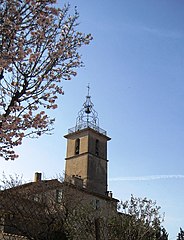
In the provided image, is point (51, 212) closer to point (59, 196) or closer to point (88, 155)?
point (59, 196)

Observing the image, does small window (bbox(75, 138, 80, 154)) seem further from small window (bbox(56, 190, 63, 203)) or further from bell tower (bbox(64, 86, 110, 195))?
small window (bbox(56, 190, 63, 203))

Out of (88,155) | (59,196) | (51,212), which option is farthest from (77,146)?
(51,212)

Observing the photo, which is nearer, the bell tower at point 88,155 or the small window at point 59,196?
the small window at point 59,196

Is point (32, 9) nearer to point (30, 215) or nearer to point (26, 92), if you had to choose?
point (26, 92)

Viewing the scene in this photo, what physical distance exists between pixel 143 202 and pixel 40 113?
7.07 m

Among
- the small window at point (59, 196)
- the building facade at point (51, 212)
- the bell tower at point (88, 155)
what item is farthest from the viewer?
the bell tower at point (88, 155)

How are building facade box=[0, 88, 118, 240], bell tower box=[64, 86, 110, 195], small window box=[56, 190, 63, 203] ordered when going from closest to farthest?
building facade box=[0, 88, 118, 240] → small window box=[56, 190, 63, 203] → bell tower box=[64, 86, 110, 195]

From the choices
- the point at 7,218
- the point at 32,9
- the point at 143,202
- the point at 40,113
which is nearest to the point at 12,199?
the point at 7,218

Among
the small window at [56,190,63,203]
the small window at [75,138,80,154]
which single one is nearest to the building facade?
the small window at [56,190,63,203]

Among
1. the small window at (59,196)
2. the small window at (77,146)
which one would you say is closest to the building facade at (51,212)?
the small window at (59,196)

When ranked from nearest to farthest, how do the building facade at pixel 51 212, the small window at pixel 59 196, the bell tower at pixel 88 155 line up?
the building facade at pixel 51 212
the small window at pixel 59 196
the bell tower at pixel 88 155

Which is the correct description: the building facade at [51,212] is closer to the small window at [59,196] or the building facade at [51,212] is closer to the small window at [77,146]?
the small window at [59,196]

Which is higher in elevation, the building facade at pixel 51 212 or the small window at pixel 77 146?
the small window at pixel 77 146

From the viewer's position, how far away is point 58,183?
26.8 meters
